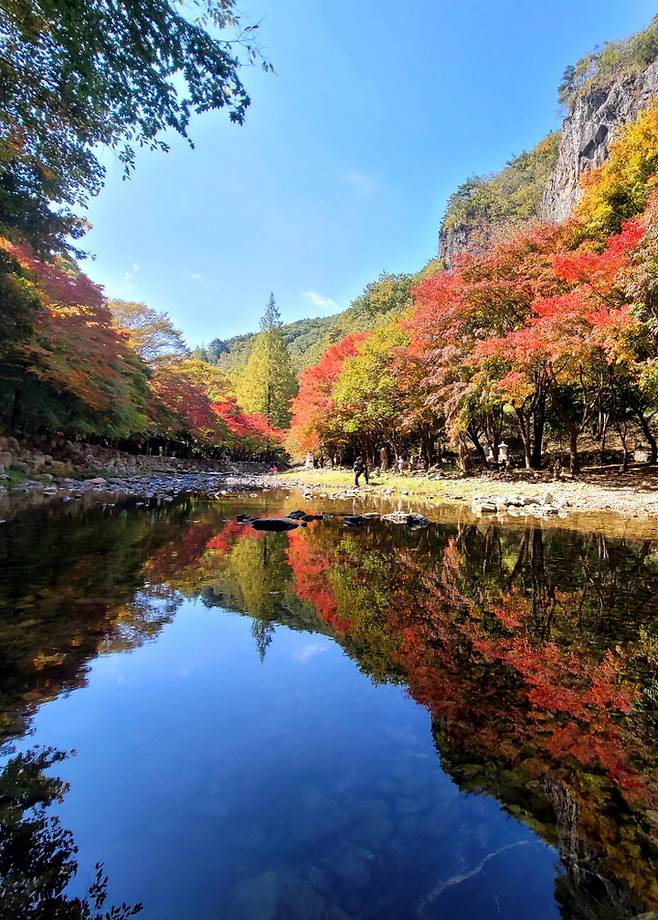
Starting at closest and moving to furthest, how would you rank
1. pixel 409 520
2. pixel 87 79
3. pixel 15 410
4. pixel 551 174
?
pixel 87 79, pixel 409 520, pixel 15 410, pixel 551 174

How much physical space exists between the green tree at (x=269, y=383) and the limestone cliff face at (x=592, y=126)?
107 ft

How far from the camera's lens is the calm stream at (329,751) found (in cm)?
165

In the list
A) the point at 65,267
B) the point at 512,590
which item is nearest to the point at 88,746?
the point at 512,590

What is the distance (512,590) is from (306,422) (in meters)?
29.0

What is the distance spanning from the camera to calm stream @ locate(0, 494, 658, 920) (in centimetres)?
165

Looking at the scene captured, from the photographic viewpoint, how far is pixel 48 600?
15.5 ft

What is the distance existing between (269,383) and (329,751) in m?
53.2

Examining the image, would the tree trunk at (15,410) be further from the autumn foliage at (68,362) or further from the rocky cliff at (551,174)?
the rocky cliff at (551,174)

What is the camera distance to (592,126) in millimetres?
46594

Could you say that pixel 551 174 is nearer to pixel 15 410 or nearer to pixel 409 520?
pixel 409 520

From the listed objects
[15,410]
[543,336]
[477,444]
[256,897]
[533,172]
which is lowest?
[256,897]

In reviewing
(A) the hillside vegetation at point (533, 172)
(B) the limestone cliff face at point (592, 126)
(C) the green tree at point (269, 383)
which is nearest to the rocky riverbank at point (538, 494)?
(A) the hillside vegetation at point (533, 172)

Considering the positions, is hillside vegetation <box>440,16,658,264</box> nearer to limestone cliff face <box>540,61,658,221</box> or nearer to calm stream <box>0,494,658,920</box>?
limestone cliff face <box>540,61,658,221</box>

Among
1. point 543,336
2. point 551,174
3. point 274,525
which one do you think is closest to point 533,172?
point 551,174
